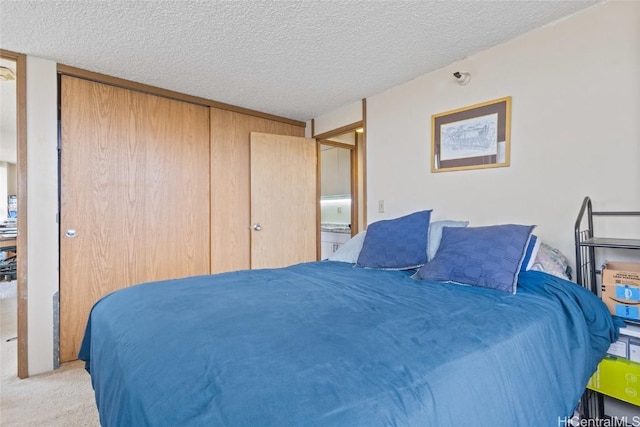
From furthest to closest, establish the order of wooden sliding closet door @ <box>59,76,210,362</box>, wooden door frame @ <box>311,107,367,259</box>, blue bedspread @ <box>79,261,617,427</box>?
wooden door frame @ <box>311,107,367,259</box>
wooden sliding closet door @ <box>59,76,210,362</box>
blue bedspread @ <box>79,261,617,427</box>

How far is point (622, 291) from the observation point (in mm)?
1490

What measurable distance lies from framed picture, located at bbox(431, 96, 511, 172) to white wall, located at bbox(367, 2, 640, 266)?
0.05 metres

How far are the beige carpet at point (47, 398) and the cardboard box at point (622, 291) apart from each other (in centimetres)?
270

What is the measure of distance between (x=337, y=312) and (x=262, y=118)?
294cm

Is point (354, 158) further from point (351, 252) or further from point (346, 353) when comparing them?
point (346, 353)

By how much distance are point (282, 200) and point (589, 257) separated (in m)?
2.74

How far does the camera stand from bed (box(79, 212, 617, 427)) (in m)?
0.68

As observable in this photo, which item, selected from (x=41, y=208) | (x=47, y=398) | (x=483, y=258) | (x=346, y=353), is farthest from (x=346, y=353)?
(x=41, y=208)

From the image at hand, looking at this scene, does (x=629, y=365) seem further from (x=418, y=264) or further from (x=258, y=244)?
(x=258, y=244)

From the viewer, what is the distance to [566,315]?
4.50 ft

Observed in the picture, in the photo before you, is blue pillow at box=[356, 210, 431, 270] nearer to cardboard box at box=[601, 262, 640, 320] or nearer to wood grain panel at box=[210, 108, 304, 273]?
cardboard box at box=[601, 262, 640, 320]

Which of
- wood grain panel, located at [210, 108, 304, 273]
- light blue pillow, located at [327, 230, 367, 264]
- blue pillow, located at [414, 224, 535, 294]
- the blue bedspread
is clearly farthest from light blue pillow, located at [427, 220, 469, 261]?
wood grain panel, located at [210, 108, 304, 273]

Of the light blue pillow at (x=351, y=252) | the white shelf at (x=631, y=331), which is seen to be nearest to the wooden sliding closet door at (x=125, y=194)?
the light blue pillow at (x=351, y=252)

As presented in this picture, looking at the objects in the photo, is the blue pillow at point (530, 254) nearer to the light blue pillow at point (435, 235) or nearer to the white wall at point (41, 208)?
the light blue pillow at point (435, 235)
